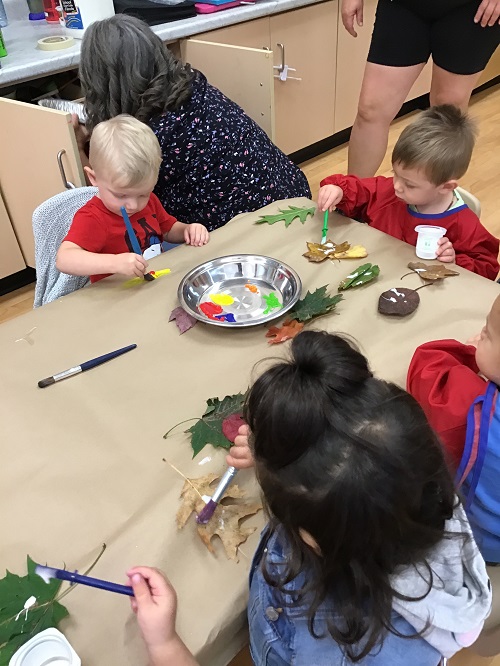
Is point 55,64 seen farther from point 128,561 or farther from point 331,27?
point 128,561

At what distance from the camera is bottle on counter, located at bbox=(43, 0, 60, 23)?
8.11 feet

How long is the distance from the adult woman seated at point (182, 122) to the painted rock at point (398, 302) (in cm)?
77

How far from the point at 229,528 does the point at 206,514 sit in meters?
0.03

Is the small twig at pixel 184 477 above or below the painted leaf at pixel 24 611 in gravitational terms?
below

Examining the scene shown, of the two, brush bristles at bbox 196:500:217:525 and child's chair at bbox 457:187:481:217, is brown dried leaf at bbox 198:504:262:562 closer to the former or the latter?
brush bristles at bbox 196:500:217:525

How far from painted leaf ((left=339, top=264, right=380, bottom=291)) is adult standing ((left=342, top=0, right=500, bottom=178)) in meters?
0.97

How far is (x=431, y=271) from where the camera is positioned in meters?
1.15

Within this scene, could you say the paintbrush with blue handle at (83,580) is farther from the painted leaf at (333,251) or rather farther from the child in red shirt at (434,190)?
the child in red shirt at (434,190)

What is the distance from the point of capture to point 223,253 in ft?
4.10

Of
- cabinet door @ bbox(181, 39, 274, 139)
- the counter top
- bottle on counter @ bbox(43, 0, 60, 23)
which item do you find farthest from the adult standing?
bottle on counter @ bbox(43, 0, 60, 23)

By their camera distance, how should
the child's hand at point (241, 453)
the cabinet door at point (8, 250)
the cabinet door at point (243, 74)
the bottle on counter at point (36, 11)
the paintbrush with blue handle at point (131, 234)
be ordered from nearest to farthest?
1. the child's hand at point (241, 453)
2. the paintbrush with blue handle at point (131, 234)
3. the cabinet door at point (243, 74)
4. the cabinet door at point (8, 250)
5. the bottle on counter at point (36, 11)

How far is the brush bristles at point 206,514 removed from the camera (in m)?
0.73

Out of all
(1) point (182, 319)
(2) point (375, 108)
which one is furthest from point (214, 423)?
(2) point (375, 108)

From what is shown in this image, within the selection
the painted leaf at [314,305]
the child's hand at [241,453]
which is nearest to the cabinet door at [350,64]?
the painted leaf at [314,305]
